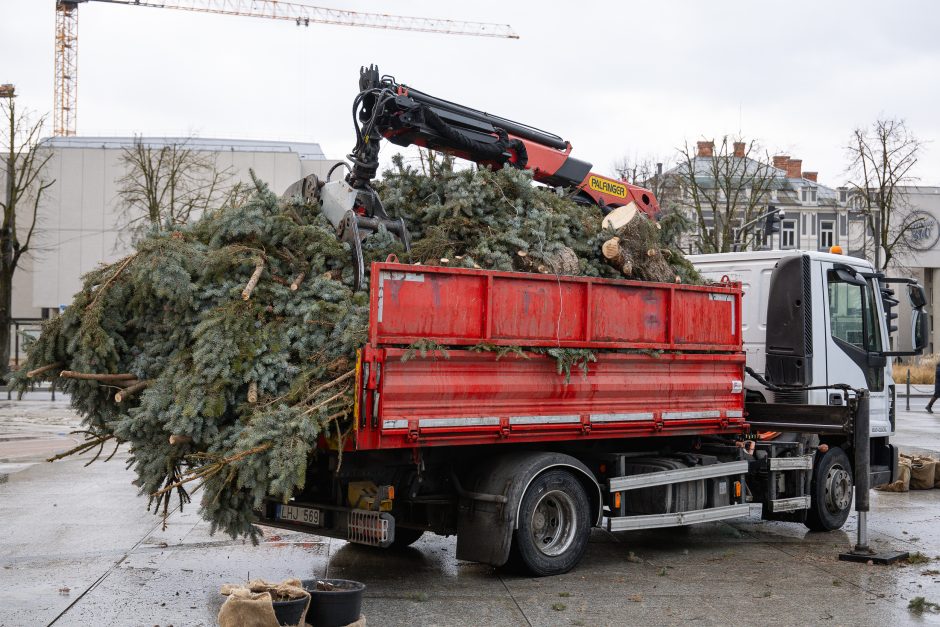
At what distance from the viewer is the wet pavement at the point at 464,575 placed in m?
6.73

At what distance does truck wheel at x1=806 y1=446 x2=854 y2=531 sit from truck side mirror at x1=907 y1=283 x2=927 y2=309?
1.67m

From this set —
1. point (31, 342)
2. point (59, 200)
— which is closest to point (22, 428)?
point (31, 342)

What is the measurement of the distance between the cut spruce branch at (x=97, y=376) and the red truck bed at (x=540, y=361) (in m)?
1.84

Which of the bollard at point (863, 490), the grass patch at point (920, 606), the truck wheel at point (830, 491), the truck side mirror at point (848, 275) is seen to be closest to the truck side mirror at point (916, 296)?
the truck side mirror at point (848, 275)

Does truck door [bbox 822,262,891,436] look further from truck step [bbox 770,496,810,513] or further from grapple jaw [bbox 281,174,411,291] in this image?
grapple jaw [bbox 281,174,411,291]

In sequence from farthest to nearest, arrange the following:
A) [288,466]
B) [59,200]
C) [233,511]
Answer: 1. [59,200]
2. [233,511]
3. [288,466]

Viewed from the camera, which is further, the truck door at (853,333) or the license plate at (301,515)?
the truck door at (853,333)

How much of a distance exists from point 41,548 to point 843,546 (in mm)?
7349

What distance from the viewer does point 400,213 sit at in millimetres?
8961

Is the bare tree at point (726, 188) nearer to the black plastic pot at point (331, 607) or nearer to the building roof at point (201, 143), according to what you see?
the building roof at point (201, 143)

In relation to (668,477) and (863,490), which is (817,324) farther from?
(668,477)

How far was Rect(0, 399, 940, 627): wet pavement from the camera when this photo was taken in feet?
22.1

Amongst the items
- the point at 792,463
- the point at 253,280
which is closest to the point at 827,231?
the point at 792,463

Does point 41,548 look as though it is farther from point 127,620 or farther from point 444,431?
point 444,431
